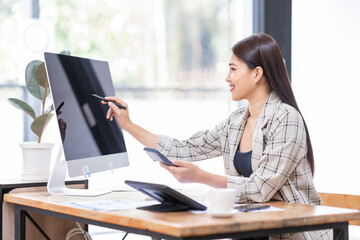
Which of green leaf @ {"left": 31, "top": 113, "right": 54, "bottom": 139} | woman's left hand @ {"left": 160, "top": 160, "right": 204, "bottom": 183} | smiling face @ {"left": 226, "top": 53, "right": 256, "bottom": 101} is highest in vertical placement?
smiling face @ {"left": 226, "top": 53, "right": 256, "bottom": 101}

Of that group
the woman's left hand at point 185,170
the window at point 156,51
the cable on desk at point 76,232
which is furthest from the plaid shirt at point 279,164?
the window at point 156,51

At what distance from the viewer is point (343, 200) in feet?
6.71

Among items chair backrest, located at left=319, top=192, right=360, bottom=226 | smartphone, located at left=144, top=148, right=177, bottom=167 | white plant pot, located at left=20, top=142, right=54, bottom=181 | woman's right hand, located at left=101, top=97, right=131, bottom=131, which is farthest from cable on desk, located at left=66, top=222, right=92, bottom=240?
chair backrest, located at left=319, top=192, right=360, bottom=226

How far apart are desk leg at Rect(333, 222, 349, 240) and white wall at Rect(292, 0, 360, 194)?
2.11 metres

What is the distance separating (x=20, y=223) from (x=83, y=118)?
1.52 feet

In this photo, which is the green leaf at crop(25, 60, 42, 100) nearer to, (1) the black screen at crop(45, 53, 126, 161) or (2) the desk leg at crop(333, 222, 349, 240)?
(1) the black screen at crop(45, 53, 126, 161)

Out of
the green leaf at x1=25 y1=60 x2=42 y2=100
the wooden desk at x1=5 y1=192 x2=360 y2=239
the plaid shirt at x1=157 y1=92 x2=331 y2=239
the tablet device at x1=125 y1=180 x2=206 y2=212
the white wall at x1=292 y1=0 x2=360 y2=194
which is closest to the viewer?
the wooden desk at x1=5 y1=192 x2=360 y2=239

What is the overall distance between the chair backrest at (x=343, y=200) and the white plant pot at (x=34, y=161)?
1.16 meters

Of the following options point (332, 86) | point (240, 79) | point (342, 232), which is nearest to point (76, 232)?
point (240, 79)

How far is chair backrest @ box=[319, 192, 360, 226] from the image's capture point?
1.98m

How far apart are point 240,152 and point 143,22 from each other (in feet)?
5.53

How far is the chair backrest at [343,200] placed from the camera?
1981mm

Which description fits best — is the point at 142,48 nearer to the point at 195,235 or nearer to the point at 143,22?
the point at 143,22

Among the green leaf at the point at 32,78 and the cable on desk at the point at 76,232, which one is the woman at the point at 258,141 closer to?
the green leaf at the point at 32,78
